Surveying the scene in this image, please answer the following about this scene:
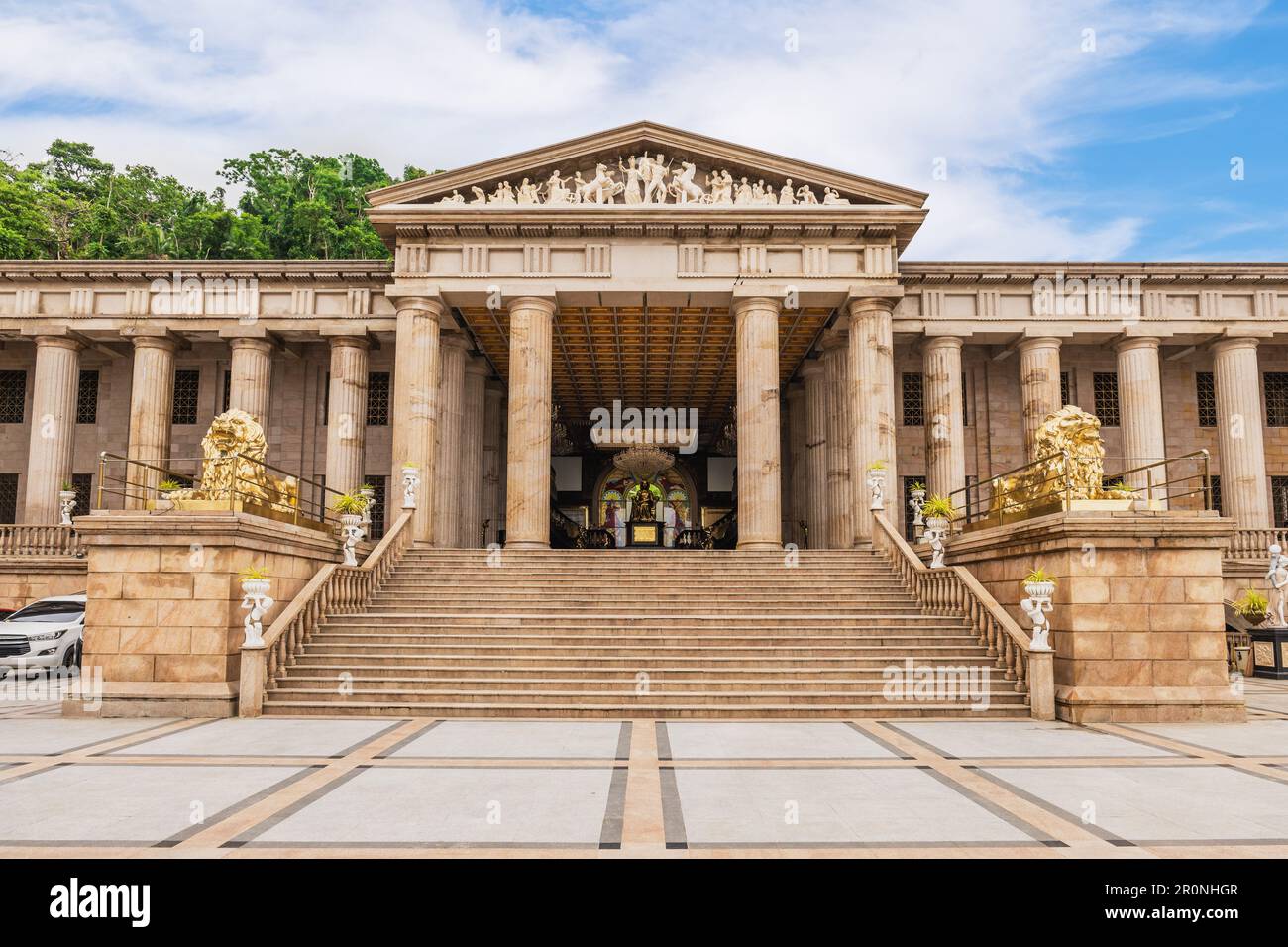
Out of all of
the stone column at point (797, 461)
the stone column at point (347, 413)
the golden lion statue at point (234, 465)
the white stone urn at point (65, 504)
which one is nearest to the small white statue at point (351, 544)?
the golden lion statue at point (234, 465)

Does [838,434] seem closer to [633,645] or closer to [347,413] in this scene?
[633,645]

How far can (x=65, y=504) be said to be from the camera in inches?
1172

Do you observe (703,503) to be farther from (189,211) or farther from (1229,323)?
(189,211)

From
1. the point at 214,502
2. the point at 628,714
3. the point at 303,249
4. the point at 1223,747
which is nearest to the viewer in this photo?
the point at 1223,747

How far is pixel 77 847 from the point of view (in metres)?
6.40

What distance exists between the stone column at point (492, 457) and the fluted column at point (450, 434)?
5.80 meters

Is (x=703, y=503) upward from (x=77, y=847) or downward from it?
upward

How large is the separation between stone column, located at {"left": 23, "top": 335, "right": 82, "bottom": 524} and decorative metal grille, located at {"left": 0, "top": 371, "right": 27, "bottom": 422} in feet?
14.6

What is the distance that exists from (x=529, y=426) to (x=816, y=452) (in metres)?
12.5

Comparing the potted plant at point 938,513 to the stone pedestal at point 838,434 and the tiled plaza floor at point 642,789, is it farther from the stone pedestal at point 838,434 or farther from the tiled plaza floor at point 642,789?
the tiled plaza floor at point 642,789

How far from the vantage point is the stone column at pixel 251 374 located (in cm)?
3098

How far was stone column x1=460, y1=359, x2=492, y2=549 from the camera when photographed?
32.7 m

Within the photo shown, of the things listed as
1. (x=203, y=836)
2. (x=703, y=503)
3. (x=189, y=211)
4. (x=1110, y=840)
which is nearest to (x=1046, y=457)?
(x=1110, y=840)

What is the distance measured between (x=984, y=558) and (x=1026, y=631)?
223cm
